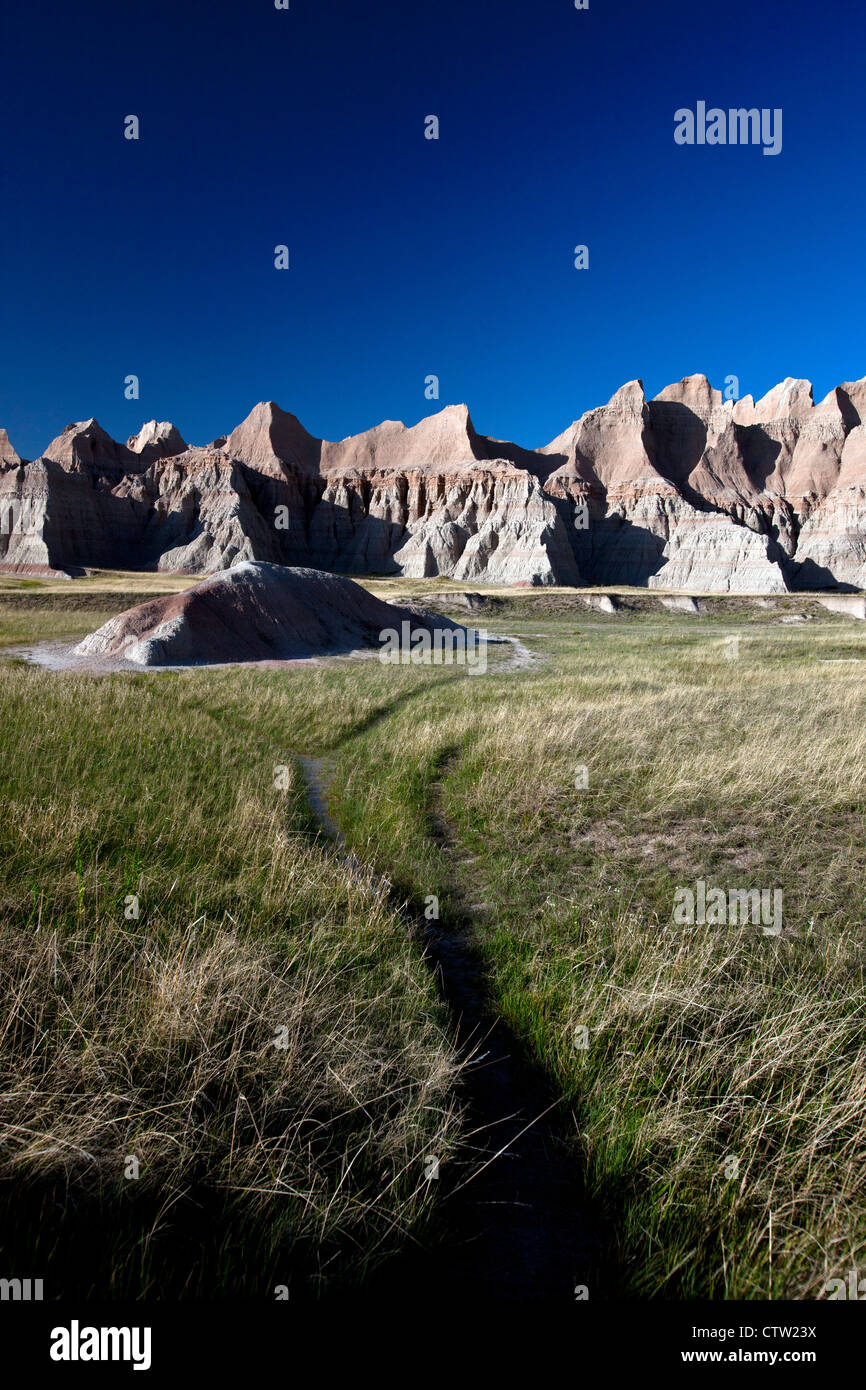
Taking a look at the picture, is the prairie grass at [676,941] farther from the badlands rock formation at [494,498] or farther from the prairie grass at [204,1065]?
the badlands rock formation at [494,498]

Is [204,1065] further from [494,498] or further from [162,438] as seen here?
[162,438]

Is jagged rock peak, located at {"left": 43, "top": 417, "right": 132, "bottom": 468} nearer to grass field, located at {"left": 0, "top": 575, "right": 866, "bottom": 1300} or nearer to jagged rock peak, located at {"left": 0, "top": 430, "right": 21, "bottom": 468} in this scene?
jagged rock peak, located at {"left": 0, "top": 430, "right": 21, "bottom": 468}

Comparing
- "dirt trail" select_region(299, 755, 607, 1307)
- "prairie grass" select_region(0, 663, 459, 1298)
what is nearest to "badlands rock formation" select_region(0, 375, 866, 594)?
"prairie grass" select_region(0, 663, 459, 1298)

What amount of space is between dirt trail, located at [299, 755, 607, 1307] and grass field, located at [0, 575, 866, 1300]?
0.34 ft

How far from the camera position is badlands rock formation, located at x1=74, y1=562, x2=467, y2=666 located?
23547mm

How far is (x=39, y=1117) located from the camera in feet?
8.91

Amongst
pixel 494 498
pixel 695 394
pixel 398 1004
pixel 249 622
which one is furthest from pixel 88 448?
pixel 398 1004

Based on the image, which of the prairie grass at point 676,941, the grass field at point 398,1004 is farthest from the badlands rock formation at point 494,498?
the grass field at point 398,1004

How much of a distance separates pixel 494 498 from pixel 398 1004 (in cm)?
9612

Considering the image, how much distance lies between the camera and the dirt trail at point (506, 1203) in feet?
8.56

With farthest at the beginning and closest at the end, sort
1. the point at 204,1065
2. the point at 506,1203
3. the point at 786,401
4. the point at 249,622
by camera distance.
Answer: the point at 786,401, the point at 249,622, the point at 204,1065, the point at 506,1203

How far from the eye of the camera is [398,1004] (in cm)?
404

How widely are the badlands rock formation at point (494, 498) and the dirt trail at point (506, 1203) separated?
81.0 m
